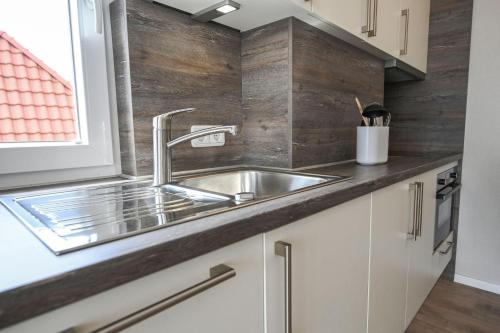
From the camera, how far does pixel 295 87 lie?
1185mm

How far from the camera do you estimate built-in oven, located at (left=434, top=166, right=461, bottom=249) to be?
5.29 feet

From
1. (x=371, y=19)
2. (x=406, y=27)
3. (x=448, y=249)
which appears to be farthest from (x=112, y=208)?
(x=448, y=249)

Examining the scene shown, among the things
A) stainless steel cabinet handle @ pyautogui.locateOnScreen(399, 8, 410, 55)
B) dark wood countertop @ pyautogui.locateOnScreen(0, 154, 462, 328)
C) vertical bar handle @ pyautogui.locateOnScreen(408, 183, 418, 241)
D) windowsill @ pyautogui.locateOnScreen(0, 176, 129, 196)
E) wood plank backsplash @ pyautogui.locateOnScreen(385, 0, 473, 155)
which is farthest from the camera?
wood plank backsplash @ pyautogui.locateOnScreen(385, 0, 473, 155)

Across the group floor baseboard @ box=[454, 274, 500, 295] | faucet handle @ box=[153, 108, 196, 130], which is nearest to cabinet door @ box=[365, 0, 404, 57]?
faucet handle @ box=[153, 108, 196, 130]

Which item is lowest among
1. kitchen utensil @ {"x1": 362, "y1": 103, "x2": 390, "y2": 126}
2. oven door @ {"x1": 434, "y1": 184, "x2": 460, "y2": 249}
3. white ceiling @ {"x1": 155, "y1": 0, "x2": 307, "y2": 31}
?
oven door @ {"x1": 434, "y1": 184, "x2": 460, "y2": 249}

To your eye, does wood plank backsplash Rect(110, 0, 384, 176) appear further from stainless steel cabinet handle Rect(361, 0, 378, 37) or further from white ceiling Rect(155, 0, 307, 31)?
stainless steel cabinet handle Rect(361, 0, 378, 37)

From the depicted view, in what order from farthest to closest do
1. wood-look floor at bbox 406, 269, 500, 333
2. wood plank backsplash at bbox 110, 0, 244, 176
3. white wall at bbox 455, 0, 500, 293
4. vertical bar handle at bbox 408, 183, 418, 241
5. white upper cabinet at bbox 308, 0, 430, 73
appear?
white wall at bbox 455, 0, 500, 293, wood-look floor at bbox 406, 269, 500, 333, vertical bar handle at bbox 408, 183, 418, 241, white upper cabinet at bbox 308, 0, 430, 73, wood plank backsplash at bbox 110, 0, 244, 176

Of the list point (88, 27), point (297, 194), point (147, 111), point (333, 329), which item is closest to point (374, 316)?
point (333, 329)

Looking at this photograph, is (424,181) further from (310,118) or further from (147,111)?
(147,111)

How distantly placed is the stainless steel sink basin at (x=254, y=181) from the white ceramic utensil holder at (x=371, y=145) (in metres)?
0.49

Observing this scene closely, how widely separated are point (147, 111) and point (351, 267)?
A: 84cm

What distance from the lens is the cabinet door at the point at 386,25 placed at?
1.35 m

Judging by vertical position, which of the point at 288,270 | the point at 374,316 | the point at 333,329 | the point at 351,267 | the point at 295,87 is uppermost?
the point at 295,87

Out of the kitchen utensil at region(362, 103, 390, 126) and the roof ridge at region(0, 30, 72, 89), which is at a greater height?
the roof ridge at region(0, 30, 72, 89)
